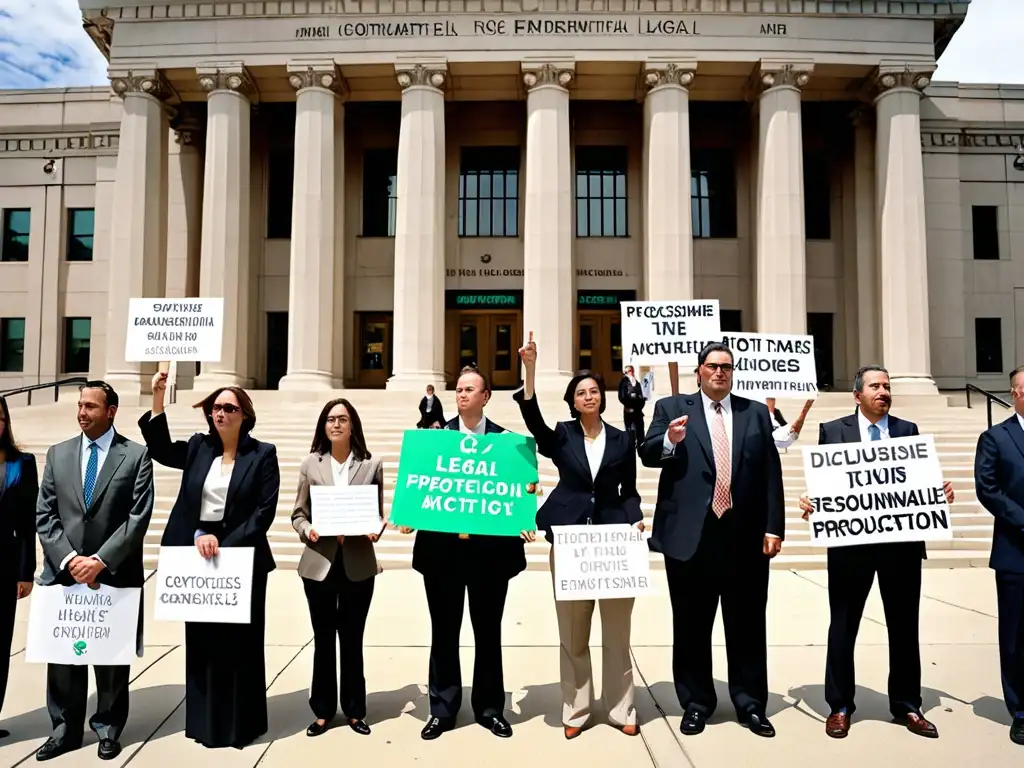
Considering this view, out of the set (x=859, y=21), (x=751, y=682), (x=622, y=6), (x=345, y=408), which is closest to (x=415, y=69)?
(x=622, y=6)

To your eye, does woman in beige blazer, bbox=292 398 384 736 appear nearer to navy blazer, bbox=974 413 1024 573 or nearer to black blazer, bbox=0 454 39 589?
black blazer, bbox=0 454 39 589

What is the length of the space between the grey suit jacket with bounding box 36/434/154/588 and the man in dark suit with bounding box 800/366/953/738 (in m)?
4.64

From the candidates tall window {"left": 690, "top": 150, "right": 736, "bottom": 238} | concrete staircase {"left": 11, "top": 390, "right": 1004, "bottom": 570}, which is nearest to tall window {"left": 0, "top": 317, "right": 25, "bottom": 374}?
concrete staircase {"left": 11, "top": 390, "right": 1004, "bottom": 570}

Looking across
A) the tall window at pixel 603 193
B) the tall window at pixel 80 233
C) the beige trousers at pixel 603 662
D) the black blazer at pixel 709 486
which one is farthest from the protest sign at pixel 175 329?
the tall window at pixel 80 233

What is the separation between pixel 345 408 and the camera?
17.1 feet

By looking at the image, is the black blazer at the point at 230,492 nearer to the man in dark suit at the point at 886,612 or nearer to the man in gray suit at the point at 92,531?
Answer: the man in gray suit at the point at 92,531

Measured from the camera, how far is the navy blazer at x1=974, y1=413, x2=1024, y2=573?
509cm

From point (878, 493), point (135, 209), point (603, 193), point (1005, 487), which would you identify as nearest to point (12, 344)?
point (135, 209)

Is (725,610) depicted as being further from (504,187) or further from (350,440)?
(504,187)

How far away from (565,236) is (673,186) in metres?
3.70

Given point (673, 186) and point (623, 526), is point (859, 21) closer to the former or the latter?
point (673, 186)

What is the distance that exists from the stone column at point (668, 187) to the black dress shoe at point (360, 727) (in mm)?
18528

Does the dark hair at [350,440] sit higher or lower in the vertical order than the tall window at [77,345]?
lower

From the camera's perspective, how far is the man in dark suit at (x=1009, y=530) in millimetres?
5035
